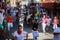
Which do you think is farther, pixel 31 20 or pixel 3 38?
pixel 31 20

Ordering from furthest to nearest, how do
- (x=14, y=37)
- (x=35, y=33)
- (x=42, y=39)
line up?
(x=42, y=39) < (x=35, y=33) < (x=14, y=37)

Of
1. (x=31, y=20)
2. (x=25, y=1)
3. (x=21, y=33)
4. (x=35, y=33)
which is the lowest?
(x=25, y=1)

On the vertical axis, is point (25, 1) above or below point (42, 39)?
below

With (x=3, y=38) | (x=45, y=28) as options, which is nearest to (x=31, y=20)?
(x=45, y=28)

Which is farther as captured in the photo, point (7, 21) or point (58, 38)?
point (7, 21)

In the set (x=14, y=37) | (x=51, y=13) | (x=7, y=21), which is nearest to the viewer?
(x=14, y=37)

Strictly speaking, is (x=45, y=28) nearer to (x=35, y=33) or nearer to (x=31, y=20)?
(x=31, y=20)

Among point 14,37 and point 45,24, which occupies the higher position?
point 14,37

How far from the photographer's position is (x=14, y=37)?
1076 cm

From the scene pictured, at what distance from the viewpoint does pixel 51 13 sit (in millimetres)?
34594

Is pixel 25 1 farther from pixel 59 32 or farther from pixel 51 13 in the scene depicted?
pixel 59 32

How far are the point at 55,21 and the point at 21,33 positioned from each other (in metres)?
12.2

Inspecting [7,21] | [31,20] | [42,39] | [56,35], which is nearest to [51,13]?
[31,20]

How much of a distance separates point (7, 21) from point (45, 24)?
2.87 m
